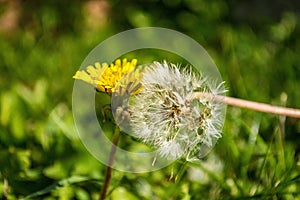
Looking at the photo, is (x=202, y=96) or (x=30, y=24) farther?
(x=30, y=24)

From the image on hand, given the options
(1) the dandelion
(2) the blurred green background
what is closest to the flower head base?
(1) the dandelion

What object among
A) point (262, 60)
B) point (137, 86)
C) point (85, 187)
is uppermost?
point (262, 60)

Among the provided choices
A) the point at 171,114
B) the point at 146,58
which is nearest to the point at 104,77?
the point at 171,114

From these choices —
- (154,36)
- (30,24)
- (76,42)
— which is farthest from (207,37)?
(30,24)

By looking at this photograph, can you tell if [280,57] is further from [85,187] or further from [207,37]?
[85,187]

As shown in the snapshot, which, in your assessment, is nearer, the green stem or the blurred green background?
the green stem

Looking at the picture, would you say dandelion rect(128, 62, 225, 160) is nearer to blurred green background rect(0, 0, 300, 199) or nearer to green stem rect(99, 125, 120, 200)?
green stem rect(99, 125, 120, 200)
